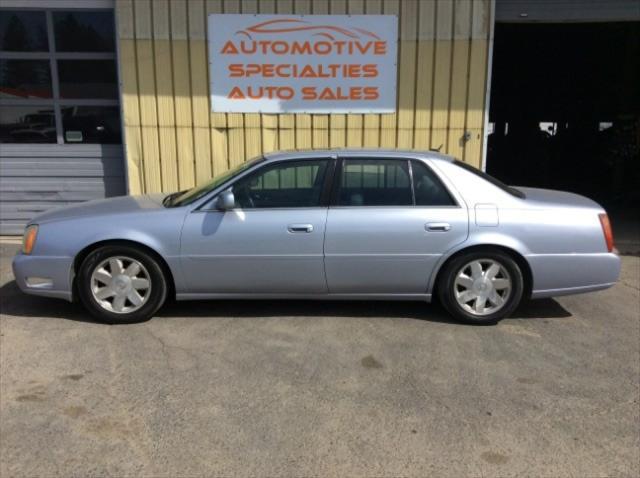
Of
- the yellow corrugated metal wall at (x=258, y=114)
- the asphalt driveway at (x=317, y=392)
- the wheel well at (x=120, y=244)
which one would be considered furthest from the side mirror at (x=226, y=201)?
the yellow corrugated metal wall at (x=258, y=114)

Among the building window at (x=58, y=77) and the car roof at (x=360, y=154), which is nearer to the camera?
the car roof at (x=360, y=154)

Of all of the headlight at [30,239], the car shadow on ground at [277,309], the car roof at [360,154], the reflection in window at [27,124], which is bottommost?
the car shadow on ground at [277,309]

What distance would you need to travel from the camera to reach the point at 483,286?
16.0 feet

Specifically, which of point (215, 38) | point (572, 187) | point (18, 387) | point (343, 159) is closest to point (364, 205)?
point (343, 159)

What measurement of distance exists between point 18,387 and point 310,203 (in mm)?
2459

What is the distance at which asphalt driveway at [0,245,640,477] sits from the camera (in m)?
3.00

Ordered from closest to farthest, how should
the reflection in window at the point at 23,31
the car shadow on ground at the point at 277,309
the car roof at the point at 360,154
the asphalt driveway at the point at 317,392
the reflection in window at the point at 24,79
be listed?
the asphalt driveway at the point at 317,392, the car roof at the point at 360,154, the car shadow on ground at the point at 277,309, the reflection in window at the point at 23,31, the reflection in window at the point at 24,79

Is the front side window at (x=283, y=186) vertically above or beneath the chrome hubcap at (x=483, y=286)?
above

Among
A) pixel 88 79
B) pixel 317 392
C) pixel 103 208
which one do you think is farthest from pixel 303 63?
pixel 317 392

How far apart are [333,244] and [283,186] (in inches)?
25.6

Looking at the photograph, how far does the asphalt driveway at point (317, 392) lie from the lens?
2996mm

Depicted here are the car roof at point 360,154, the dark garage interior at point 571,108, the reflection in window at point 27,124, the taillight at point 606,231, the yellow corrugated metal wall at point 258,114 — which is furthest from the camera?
the dark garage interior at point 571,108

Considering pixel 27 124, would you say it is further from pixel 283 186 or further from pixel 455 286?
pixel 455 286

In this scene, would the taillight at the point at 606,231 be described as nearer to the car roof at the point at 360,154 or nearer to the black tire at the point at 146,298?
the car roof at the point at 360,154
